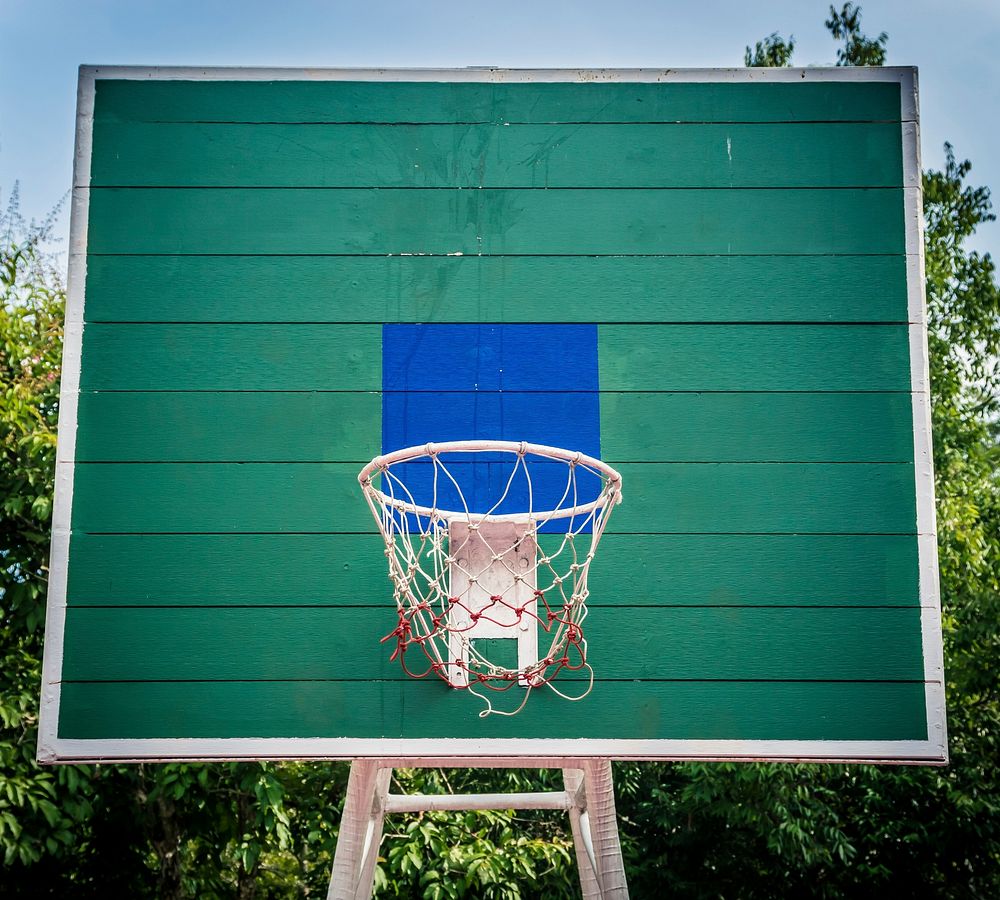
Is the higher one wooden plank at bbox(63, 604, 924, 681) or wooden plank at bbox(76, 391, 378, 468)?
wooden plank at bbox(76, 391, 378, 468)

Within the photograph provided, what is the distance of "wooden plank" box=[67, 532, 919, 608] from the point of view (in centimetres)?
311

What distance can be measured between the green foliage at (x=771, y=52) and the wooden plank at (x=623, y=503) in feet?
20.9

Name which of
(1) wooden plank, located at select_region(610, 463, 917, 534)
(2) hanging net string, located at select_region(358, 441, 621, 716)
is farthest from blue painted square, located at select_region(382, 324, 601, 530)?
(1) wooden plank, located at select_region(610, 463, 917, 534)

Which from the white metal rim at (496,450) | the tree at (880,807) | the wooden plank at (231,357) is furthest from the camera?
the tree at (880,807)

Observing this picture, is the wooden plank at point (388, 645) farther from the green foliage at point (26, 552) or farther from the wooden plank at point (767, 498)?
the green foliage at point (26, 552)

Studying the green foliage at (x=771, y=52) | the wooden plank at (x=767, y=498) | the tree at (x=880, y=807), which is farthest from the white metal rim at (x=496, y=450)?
the green foliage at (x=771, y=52)

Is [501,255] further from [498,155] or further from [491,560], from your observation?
[491,560]

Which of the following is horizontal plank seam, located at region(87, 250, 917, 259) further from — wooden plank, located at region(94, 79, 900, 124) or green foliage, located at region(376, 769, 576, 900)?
green foliage, located at region(376, 769, 576, 900)

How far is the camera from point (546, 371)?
3217mm

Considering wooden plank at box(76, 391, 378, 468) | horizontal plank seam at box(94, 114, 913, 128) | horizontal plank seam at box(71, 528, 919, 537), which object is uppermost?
horizontal plank seam at box(94, 114, 913, 128)

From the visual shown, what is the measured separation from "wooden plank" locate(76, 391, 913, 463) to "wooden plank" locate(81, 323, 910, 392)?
0.04 m

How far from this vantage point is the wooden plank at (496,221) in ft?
10.8

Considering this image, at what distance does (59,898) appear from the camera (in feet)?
18.4

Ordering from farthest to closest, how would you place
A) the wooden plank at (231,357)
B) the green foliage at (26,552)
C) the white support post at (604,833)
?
the green foliage at (26,552) < the white support post at (604,833) < the wooden plank at (231,357)
